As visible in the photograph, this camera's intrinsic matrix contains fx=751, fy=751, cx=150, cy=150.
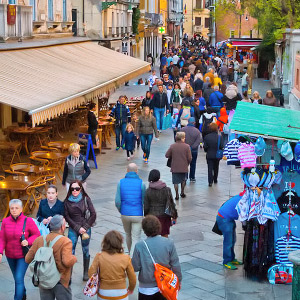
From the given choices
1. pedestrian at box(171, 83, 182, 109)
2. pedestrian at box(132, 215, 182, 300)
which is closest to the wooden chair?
pedestrian at box(132, 215, 182, 300)

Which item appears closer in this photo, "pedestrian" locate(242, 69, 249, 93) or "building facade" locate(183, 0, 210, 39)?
"pedestrian" locate(242, 69, 249, 93)

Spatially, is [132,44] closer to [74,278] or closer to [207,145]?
[207,145]

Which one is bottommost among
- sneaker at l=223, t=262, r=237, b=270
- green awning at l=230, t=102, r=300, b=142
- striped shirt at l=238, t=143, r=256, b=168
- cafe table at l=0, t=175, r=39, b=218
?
sneaker at l=223, t=262, r=237, b=270

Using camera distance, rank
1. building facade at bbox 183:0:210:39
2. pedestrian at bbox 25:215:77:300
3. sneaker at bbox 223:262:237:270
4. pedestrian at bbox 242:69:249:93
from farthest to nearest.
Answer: building facade at bbox 183:0:210:39 → pedestrian at bbox 242:69:249:93 → sneaker at bbox 223:262:237:270 → pedestrian at bbox 25:215:77:300

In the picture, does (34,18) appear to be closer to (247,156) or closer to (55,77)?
(55,77)

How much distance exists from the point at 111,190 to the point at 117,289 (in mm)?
8299

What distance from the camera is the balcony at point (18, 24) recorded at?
61.1ft

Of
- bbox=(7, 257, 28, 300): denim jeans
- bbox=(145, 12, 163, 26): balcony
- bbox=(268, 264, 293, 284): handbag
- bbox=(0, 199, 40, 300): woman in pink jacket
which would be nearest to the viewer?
bbox=(0, 199, 40, 300): woman in pink jacket

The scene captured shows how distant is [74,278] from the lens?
32.6 ft

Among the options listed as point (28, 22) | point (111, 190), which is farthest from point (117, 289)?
point (28, 22)

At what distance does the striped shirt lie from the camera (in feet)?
32.9

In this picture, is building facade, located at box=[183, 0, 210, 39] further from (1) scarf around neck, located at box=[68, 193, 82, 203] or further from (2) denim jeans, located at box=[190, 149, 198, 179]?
(1) scarf around neck, located at box=[68, 193, 82, 203]

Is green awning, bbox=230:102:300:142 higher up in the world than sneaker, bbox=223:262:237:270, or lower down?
higher up

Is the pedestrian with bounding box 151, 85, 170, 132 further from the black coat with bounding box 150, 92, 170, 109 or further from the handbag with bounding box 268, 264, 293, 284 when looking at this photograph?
the handbag with bounding box 268, 264, 293, 284
